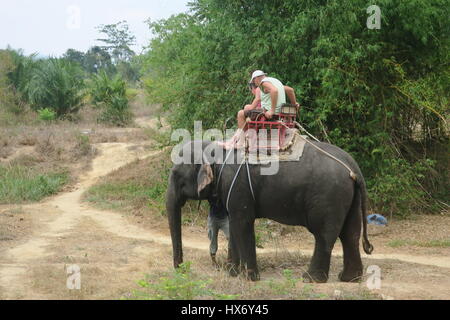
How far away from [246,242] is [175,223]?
3.29 feet

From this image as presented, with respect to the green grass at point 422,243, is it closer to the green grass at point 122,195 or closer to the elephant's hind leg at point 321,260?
the elephant's hind leg at point 321,260

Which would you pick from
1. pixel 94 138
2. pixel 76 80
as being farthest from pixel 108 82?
pixel 94 138

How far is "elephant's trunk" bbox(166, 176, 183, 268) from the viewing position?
23.3 feet

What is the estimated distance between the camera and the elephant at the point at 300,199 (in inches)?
255

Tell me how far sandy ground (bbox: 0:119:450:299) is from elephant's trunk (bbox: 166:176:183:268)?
0.44 m

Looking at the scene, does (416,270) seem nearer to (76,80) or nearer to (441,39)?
(441,39)

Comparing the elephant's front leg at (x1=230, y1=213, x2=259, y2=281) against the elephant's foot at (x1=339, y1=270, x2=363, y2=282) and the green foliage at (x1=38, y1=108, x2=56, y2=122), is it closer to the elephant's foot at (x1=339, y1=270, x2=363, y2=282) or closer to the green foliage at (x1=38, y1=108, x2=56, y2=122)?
the elephant's foot at (x1=339, y1=270, x2=363, y2=282)

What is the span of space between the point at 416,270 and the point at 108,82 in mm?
21372

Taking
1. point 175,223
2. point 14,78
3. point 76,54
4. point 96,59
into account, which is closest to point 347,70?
point 175,223

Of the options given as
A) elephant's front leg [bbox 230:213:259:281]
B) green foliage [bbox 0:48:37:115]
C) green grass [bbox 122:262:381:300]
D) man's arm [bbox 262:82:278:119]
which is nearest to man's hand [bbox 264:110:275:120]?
man's arm [bbox 262:82:278:119]

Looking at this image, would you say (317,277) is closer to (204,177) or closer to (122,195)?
(204,177)

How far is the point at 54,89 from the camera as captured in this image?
80.2 ft

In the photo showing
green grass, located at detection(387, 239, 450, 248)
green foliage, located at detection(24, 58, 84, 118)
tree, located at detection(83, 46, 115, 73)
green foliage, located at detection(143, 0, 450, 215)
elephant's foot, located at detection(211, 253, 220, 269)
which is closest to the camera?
elephant's foot, located at detection(211, 253, 220, 269)

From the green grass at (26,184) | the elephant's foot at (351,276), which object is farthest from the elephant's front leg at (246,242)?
the green grass at (26,184)
